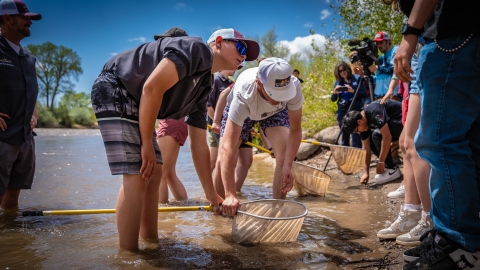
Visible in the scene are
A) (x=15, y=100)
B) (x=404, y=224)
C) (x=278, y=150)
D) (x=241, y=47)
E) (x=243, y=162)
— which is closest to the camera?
(x=241, y=47)

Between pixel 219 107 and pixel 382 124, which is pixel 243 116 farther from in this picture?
pixel 382 124

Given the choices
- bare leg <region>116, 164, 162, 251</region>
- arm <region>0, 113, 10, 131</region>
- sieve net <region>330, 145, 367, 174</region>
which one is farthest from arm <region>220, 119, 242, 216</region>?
sieve net <region>330, 145, 367, 174</region>

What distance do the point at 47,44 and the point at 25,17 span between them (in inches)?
1888

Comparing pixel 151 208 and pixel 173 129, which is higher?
pixel 173 129

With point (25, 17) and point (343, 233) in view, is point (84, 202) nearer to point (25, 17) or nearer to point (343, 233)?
point (25, 17)

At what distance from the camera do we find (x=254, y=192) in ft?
16.2

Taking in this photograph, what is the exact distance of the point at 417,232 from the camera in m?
2.29

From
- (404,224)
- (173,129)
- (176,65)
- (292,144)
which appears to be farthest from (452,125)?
(173,129)

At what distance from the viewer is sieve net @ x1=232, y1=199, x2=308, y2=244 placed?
8.13ft

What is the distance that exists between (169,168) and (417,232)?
7.89ft

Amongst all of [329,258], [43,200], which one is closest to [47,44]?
[43,200]

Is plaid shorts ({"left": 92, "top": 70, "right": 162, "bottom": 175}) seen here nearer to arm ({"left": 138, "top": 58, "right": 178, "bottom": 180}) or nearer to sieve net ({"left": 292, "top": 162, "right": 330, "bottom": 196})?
arm ({"left": 138, "top": 58, "right": 178, "bottom": 180})

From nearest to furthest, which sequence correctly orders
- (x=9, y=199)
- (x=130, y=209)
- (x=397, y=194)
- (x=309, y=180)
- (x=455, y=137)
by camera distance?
(x=455, y=137) → (x=130, y=209) → (x=9, y=199) → (x=397, y=194) → (x=309, y=180)

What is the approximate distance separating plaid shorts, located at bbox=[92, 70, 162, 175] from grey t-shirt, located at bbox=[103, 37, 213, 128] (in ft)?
0.20
